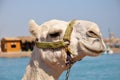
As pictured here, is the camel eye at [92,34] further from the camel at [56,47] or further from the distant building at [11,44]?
the distant building at [11,44]

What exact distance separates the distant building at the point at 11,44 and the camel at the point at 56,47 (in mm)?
35508

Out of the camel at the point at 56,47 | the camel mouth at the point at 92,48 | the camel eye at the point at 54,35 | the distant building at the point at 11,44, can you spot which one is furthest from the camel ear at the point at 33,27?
the distant building at the point at 11,44

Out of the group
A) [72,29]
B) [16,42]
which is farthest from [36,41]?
[16,42]

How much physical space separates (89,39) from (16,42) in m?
36.3

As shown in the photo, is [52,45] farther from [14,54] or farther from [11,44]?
[14,54]

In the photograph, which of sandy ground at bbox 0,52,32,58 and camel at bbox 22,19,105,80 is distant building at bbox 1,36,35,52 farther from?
camel at bbox 22,19,105,80

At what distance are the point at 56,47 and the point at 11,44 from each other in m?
36.5

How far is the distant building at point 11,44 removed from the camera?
3816cm

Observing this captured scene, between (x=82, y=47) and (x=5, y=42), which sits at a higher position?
(x=82, y=47)

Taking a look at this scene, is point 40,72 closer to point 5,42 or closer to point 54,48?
point 54,48

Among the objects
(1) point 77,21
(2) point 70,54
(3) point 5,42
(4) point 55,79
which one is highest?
(1) point 77,21

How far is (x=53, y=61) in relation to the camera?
2.54 m

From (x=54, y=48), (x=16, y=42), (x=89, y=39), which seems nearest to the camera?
(x=89, y=39)

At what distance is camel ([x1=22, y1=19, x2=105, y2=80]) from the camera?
2.48 m
